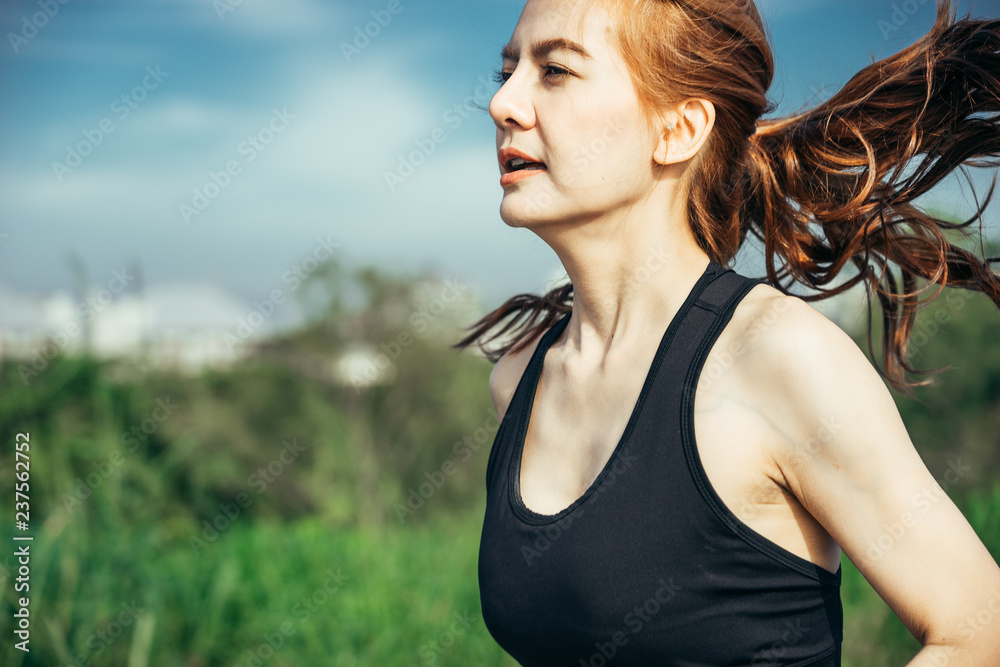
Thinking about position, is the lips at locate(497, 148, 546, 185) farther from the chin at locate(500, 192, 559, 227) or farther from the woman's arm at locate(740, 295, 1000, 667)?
the woman's arm at locate(740, 295, 1000, 667)

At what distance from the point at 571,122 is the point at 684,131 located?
0.26 metres

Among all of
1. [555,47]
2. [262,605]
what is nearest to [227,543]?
[262,605]

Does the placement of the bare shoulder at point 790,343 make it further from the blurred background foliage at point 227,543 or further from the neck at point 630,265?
the blurred background foliage at point 227,543

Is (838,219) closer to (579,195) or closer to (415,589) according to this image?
(579,195)

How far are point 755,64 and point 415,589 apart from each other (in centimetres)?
300

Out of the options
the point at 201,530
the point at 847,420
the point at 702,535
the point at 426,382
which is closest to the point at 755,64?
the point at 847,420

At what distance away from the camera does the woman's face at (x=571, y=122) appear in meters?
1.51

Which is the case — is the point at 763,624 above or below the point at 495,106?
below

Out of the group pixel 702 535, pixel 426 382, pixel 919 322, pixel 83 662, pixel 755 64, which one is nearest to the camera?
pixel 702 535

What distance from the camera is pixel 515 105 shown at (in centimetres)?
155

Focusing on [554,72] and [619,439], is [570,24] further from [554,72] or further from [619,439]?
[619,439]

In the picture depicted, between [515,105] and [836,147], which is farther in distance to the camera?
[836,147]

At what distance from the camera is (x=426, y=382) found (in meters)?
7.74

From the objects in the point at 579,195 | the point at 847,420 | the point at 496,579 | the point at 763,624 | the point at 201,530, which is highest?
the point at 579,195
